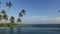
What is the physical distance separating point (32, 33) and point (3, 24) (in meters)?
5.73

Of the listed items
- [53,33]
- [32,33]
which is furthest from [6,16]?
[53,33]

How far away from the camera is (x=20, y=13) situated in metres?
8.37

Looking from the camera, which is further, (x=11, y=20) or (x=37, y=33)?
(x=37, y=33)

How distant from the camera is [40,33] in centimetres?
1463

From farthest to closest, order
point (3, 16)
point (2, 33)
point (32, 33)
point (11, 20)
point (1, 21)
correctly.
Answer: point (32, 33), point (2, 33), point (1, 21), point (3, 16), point (11, 20)

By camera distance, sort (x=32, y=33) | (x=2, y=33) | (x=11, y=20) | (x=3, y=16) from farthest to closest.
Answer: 1. (x=32, y=33)
2. (x=2, y=33)
3. (x=3, y=16)
4. (x=11, y=20)

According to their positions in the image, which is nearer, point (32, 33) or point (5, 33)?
point (5, 33)

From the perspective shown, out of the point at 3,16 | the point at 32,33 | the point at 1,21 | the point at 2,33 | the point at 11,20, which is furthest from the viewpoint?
the point at 32,33

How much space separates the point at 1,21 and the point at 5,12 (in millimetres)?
911

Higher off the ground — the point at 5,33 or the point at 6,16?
the point at 6,16

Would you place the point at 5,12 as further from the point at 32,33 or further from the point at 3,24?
the point at 32,33

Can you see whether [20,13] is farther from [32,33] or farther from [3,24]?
[32,33]

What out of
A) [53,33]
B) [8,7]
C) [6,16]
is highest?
[8,7]

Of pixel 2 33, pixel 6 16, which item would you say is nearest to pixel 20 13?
pixel 6 16
